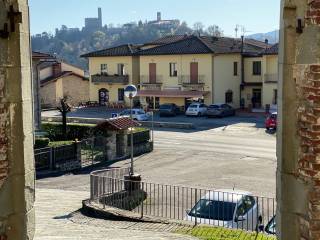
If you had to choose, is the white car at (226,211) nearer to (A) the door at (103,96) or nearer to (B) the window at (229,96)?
(B) the window at (229,96)

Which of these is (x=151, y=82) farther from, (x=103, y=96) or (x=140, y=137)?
(x=140, y=137)

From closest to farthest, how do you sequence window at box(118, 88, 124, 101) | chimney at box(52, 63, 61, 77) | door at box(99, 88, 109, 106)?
window at box(118, 88, 124, 101) → door at box(99, 88, 109, 106) → chimney at box(52, 63, 61, 77)

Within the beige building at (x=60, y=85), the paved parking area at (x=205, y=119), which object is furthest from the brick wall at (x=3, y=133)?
the beige building at (x=60, y=85)

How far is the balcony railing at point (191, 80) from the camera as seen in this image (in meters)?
52.8

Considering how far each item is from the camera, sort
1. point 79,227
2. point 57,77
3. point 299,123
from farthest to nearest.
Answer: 1. point 57,77
2. point 79,227
3. point 299,123

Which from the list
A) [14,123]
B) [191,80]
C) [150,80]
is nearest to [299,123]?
[14,123]

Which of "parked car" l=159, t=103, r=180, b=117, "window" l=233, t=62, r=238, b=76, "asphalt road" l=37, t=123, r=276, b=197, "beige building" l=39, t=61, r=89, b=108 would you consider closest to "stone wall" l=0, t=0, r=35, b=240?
"asphalt road" l=37, t=123, r=276, b=197

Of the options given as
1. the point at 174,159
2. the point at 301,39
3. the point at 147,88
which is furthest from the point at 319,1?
the point at 147,88

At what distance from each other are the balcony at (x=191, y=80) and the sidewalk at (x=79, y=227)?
3682 centimetres

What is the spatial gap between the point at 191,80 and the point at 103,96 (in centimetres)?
1162

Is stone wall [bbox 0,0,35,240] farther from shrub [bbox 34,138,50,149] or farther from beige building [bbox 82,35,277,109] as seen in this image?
beige building [bbox 82,35,277,109]

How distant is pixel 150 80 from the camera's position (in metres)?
56.4

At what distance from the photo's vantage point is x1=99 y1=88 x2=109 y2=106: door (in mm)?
60475

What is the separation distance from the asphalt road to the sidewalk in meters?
5.17
